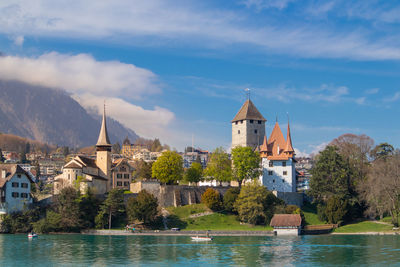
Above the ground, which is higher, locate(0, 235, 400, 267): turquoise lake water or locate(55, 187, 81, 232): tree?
A: locate(55, 187, 81, 232): tree

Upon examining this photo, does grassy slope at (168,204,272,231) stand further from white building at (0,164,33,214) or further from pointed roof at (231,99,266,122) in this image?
white building at (0,164,33,214)

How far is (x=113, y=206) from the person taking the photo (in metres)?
91.1

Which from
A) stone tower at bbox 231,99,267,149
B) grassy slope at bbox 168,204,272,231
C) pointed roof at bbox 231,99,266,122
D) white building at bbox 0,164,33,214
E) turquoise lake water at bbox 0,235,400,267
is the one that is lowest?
turquoise lake water at bbox 0,235,400,267

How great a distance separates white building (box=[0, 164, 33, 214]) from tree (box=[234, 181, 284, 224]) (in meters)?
38.0

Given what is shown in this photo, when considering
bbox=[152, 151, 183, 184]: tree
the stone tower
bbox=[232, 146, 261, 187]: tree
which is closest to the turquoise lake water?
bbox=[232, 146, 261, 187]: tree

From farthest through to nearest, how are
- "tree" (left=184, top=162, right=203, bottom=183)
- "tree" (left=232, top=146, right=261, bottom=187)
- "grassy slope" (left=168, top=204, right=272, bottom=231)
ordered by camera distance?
"tree" (left=184, top=162, right=203, bottom=183), "tree" (left=232, top=146, right=261, bottom=187), "grassy slope" (left=168, top=204, right=272, bottom=231)

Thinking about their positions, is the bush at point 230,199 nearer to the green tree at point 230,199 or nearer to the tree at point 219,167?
the green tree at point 230,199

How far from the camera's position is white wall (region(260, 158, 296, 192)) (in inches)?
4092

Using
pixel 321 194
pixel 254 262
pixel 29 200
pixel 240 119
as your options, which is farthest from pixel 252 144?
pixel 254 262

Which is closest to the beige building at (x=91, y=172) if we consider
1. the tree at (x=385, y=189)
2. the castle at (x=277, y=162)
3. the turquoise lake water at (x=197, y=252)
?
the turquoise lake water at (x=197, y=252)

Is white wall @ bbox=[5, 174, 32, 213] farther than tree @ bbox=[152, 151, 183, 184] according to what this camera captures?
No

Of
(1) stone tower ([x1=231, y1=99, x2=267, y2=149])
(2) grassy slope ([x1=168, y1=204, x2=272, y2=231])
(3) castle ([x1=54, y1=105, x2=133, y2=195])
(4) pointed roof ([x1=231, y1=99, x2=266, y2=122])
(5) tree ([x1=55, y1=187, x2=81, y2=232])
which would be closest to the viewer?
(5) tree ([x1=55, y1=187, x2=81, y2=232])

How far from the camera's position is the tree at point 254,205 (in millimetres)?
91750

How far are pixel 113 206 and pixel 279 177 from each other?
33.8 m
